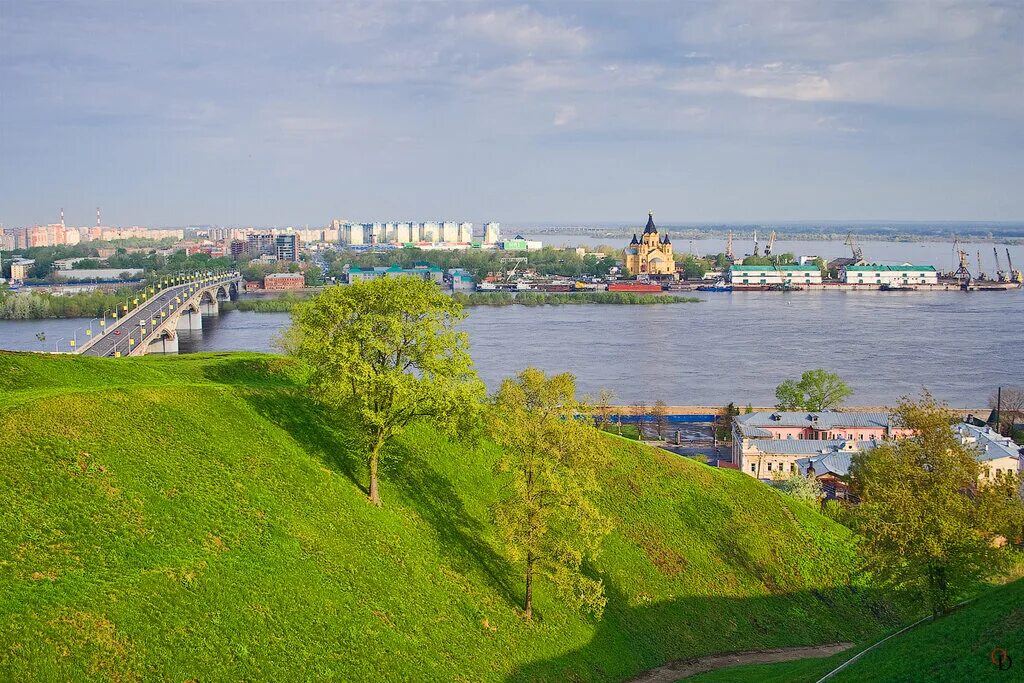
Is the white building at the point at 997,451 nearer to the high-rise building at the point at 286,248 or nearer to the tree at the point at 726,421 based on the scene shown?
the tree at the point at 726,421

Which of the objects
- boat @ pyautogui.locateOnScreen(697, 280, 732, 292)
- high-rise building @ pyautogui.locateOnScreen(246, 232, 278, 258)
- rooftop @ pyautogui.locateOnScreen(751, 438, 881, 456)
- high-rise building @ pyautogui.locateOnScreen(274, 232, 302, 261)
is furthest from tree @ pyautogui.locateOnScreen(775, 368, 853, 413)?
high-rise building @ pyautogui.locateOnScreen(274, 232, 302, 261)

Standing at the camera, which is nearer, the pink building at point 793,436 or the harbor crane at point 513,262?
the pink building at point 793,436

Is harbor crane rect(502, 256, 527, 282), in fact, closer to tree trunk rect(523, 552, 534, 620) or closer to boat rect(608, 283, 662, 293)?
boat rect(608, 283, 662, 293)

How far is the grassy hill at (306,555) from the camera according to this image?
22.0ft

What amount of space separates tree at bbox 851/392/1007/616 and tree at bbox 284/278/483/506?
13.6ft

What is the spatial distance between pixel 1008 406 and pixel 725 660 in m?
20.6

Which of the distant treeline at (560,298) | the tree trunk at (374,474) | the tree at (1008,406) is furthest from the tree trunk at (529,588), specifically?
the distant treeline at (560,298)

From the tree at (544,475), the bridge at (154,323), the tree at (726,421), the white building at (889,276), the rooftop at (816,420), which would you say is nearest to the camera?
the tree at (544,475)

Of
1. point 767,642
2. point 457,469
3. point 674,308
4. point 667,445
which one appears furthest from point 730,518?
point 674,308

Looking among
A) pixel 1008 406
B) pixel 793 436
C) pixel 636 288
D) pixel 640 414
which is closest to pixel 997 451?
pixel 793 436

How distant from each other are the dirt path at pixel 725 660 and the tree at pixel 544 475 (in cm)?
93

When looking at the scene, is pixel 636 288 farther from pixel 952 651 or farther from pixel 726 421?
pixel 952 651

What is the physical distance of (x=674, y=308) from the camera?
61844mm

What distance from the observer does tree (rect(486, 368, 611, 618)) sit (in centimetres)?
910
